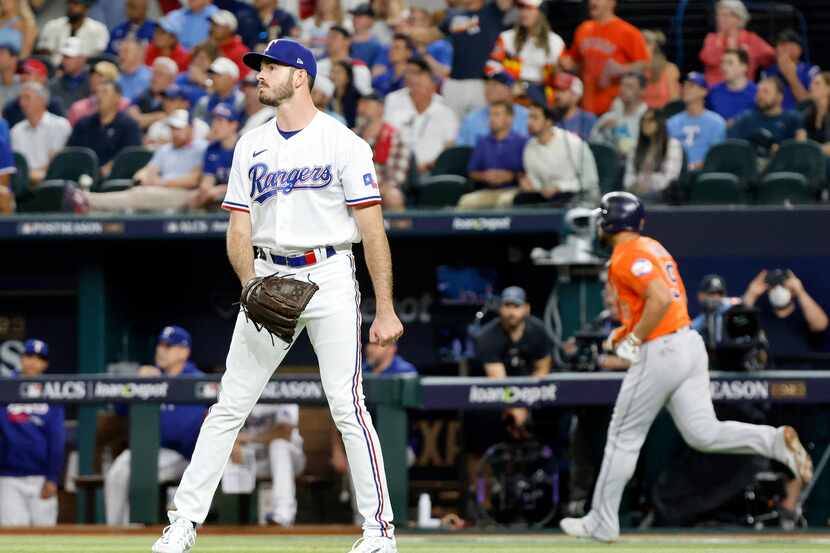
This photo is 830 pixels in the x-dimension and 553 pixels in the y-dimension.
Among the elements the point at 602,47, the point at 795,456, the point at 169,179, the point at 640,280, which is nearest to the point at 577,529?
the point at 795,456

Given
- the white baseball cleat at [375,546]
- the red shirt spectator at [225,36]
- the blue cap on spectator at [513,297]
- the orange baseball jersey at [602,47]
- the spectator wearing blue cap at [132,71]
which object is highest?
the red shirt spectator at [225,36]

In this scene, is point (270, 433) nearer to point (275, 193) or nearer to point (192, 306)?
point (192, 306)

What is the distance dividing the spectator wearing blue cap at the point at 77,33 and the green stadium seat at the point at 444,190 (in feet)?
13.5

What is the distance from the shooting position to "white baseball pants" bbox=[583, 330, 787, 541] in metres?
6.80

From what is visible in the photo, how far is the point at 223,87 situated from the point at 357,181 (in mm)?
6355

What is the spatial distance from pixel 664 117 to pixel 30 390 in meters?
4.44

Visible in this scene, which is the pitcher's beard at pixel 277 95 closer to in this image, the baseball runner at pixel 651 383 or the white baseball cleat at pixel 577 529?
the baseball runner at pixel 651 383

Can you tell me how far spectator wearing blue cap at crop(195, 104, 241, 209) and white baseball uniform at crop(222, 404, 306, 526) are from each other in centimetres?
197

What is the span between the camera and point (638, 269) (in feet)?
22.1

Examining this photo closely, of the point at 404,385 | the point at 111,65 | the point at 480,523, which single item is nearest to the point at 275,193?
the point at 404,385

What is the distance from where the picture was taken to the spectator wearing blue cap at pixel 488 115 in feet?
34.0

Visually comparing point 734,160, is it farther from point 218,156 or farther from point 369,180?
point 369,180

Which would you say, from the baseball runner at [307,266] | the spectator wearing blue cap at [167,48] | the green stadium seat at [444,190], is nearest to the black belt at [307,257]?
the baseball runner at [307,266]

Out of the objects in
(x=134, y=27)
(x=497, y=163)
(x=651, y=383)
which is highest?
(x=134, y=27)
